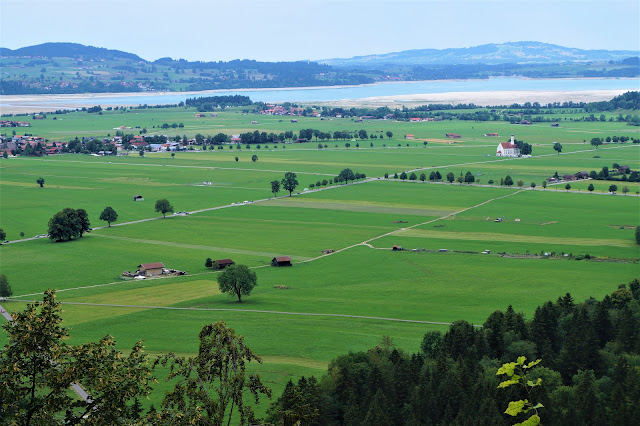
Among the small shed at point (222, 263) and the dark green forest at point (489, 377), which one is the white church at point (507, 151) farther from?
the dark green forest at point (489, 377)

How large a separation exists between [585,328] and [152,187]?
91435mm

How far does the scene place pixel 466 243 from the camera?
84125 mm

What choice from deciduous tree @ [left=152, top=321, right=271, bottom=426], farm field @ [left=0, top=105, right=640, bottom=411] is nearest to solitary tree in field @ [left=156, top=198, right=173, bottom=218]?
farm field @ [left=0, top=105, right=640, bottom=411]

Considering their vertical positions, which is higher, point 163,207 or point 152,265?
point 163,207

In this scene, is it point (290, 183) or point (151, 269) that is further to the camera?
point (290, 183)

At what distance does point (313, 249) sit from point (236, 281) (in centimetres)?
2031

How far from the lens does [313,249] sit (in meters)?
83.8

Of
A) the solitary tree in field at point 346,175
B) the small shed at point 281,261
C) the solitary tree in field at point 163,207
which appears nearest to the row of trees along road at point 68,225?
the solitary tree in field at point 163,207

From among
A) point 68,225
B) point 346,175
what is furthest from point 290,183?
point 68,225

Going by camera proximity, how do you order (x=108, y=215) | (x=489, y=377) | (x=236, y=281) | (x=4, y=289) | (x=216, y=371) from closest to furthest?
(x=216, y=371)
(x=489, y=377)
(x=236, y=281)
(x=4, y=289)
(x=108, y=215)

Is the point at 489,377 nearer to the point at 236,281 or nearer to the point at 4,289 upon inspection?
the point at 236,281

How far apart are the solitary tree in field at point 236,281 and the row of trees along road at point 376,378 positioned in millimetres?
18724

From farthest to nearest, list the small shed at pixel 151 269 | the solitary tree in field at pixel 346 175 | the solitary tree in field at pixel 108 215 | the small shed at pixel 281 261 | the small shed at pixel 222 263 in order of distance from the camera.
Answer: the solitary tree in field at pixel 346 175, the solitary tree in field at pixel 108 215, the small shed at pixel 281 261, the small shed at pixel 222 263, the small shed at pixel 151 269

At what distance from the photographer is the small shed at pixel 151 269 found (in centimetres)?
7400
